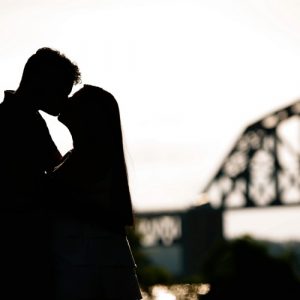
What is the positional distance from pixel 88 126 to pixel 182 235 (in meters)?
111

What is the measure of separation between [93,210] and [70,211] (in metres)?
0.11

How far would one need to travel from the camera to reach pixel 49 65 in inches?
188

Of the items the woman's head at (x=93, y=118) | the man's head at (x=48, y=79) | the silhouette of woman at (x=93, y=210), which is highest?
the man's head at (x=48, y=79)

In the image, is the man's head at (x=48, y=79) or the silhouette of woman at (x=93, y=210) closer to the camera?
the silhouette of woman at (x=93, y=210)

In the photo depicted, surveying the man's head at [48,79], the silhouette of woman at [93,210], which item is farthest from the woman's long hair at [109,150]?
the man's head at [48,79]

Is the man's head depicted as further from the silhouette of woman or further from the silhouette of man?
the silhouette of woman

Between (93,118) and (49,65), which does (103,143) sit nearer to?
(93,118)

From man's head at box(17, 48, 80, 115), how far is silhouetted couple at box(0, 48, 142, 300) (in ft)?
0.12

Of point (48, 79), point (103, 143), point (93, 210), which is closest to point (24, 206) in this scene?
point (93, 210)

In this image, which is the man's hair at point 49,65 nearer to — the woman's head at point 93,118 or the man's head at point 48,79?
the man's head at point 48,79

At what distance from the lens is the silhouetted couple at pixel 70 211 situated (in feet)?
15.3

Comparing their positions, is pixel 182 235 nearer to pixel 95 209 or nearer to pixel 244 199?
pixel 244 199

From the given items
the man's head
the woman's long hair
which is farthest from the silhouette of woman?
the man's head

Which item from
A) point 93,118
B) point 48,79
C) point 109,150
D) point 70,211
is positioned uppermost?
point 48,79
